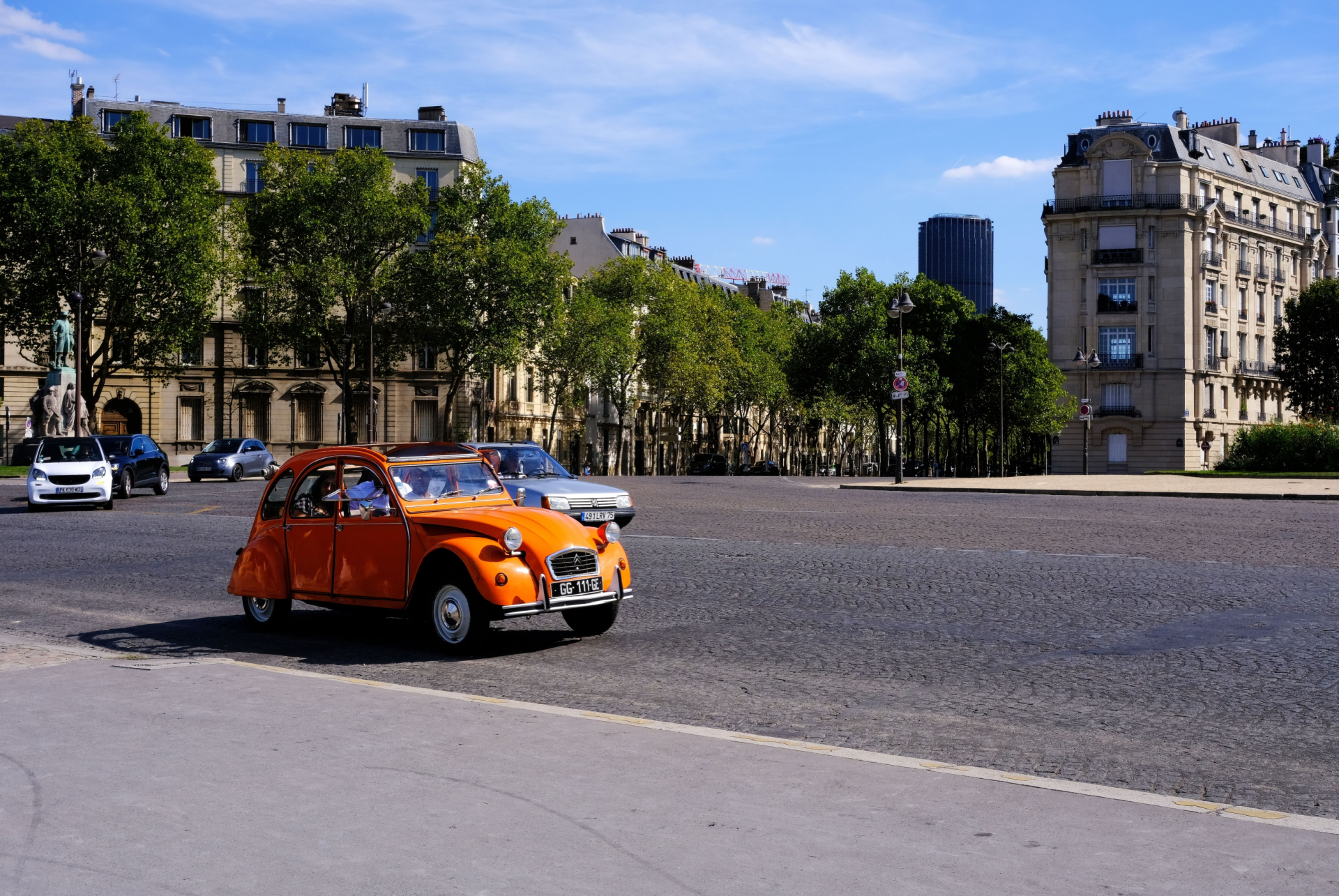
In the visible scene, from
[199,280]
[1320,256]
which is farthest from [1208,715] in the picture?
[1320,256]

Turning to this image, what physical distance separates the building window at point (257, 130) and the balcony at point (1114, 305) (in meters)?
53.3

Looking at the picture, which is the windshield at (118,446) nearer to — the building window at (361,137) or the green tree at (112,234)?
the green tree at (112,234)

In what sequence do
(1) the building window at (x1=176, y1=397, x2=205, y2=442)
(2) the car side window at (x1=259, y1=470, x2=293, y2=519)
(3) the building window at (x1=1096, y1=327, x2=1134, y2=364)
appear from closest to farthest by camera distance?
(2) the car side window at (x1=259, y1=470, x2=293, y2=519)
(1) the building window at (x1=176, y1=397, x2=205, y2=442)
(3) the building window at (x1=1096, y1=327, x2=1134, y2=364)

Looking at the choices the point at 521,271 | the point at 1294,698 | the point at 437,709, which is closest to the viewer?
the point at 437,709

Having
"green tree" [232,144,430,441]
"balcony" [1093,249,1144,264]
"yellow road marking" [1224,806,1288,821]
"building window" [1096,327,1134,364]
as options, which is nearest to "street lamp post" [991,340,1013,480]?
"building window" [1096,327,1134,364]

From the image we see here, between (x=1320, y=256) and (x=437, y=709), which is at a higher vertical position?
(x=1320, y=256)

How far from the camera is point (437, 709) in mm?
7406

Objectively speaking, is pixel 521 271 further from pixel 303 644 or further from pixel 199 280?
pixel 303 644

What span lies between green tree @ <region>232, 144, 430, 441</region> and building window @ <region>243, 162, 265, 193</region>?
24.9 feet

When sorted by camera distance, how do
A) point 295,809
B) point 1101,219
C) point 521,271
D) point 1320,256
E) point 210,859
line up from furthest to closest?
point 1320,256 < point 1101,219 < point 521,271 < point 295,809 < point 210,859

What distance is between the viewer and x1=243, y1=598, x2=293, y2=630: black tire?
1134cm

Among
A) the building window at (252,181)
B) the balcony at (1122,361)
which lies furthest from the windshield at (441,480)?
the balcony at (1122,361)

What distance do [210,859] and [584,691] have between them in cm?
384

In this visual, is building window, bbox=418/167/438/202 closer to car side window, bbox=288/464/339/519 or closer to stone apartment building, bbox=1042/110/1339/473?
stone apartment building, bbox=1042/110/1339/473
